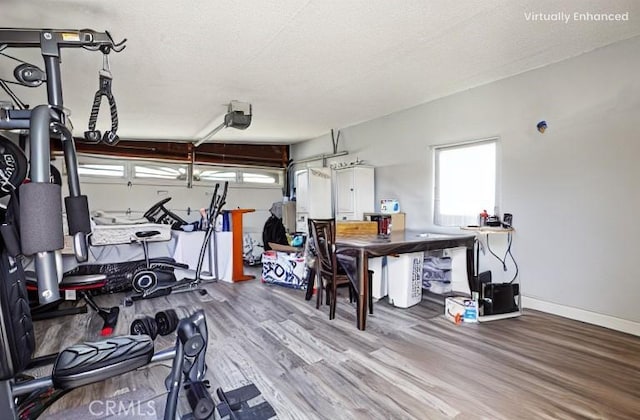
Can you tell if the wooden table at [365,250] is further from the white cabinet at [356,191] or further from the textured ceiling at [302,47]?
the white cabinet at [356,191]

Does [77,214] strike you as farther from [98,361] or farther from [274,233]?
[274,233]

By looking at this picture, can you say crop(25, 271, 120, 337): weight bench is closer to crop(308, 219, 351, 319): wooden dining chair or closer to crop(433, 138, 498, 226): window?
crop(308, 219, 351, 319): wooden dining chair

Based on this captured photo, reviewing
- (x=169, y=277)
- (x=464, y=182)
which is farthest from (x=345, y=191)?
(x=169, y=277)

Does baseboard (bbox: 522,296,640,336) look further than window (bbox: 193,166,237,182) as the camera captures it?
No

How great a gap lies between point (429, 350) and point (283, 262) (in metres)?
2.41

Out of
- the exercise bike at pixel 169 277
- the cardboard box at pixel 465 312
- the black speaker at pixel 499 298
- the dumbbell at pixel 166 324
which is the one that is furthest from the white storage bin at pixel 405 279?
the exercise bike at pixel 169 277

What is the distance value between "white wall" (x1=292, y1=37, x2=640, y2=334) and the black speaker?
37cm

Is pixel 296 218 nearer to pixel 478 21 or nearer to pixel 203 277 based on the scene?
pixel 203 277

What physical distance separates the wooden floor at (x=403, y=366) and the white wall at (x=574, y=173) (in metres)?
0.36

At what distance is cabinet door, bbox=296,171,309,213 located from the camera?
583cm

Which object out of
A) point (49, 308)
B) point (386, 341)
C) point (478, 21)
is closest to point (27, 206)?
point (386, 341)

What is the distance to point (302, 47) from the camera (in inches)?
107

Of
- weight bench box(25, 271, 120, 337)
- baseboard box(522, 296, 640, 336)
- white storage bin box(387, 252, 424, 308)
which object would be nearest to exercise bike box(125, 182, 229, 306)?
weight bench box(25, 271, 120, 337)

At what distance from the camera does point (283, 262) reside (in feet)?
14.7
